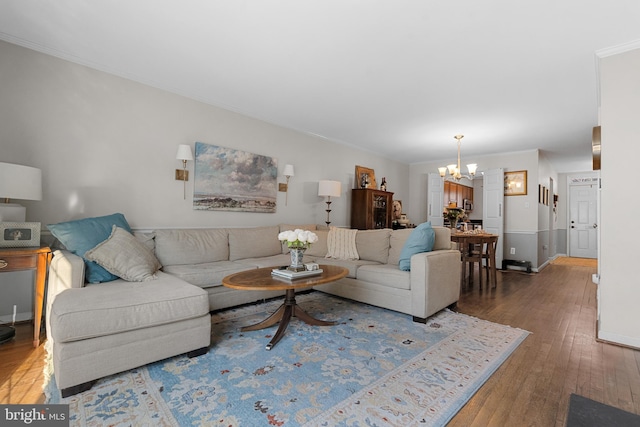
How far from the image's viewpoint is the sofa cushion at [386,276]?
292cm

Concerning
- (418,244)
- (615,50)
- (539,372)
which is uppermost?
(615,50)

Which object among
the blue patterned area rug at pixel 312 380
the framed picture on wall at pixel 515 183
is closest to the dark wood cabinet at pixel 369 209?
the framed picture on wall at pixel 515 183

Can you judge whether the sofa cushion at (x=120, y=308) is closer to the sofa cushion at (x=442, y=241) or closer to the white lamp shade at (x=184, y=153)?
the white lamp shade at (x=184, y=153)

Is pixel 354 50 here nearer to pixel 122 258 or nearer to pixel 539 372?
pixel 122 258

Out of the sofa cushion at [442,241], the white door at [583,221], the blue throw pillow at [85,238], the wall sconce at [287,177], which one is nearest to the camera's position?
the blue throw pillow at [85,238]

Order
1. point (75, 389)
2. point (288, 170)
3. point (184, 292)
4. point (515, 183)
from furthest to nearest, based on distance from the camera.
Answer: point (515, 183) → point (288, 170) → point (184, 292) → point (75, 389)

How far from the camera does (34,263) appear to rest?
7.19ft

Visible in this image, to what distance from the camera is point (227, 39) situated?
2420 millimetres

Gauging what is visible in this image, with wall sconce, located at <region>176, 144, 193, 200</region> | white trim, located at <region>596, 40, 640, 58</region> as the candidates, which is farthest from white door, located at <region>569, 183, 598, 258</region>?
wall sconce, located at <region>176, 144, 193, 200</region>

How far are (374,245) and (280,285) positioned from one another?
5.86ft

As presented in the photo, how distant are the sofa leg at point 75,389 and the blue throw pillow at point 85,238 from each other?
90 cm

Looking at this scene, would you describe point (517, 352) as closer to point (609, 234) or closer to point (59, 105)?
point (609, 234)

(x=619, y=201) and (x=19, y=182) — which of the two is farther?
(x=619, y=201)

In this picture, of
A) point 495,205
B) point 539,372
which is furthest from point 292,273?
point 495,205
